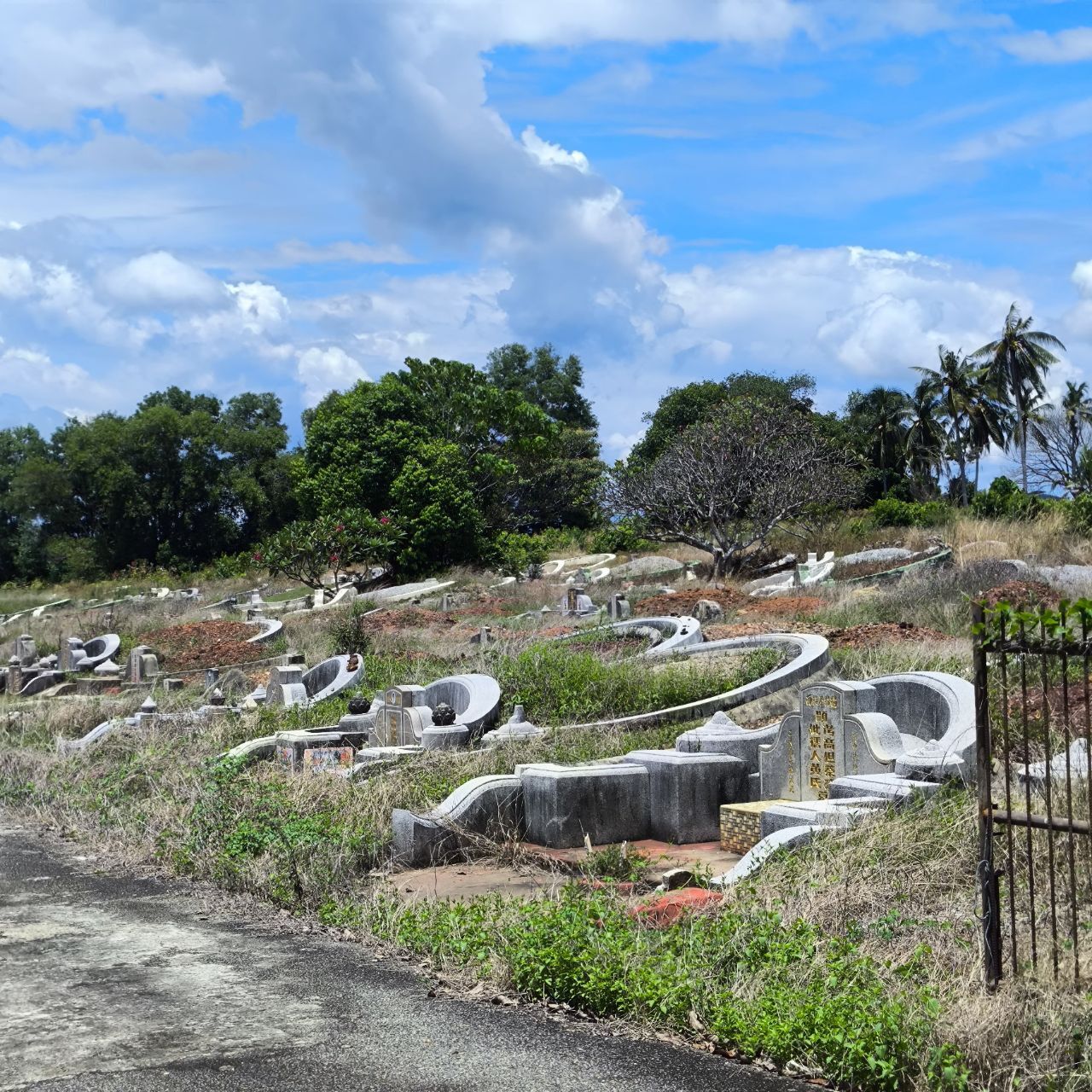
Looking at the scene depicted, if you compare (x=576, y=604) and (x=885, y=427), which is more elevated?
(x=885, y=427)

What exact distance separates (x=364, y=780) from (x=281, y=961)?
4.09 m

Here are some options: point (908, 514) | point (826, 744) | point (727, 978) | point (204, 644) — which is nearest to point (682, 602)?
point (204, 644)

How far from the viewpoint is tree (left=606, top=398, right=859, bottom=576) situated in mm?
34781

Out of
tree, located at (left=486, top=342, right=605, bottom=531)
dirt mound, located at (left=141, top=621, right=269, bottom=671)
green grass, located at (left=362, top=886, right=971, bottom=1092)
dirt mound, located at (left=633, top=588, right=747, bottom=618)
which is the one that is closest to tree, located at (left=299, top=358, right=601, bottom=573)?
tree, located at (left=486, top=342, right=605, bottom=531)

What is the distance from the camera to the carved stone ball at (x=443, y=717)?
1370 cm

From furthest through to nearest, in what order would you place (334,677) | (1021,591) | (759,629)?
(759,629)
(1021,591)
(334,677)

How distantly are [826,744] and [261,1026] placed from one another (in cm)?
572

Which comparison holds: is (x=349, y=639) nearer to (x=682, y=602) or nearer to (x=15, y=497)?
(x=682, y=602)

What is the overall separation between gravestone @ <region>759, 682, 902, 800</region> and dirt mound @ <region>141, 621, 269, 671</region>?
610 inches

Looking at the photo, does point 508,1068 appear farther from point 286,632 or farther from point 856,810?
point 286,632

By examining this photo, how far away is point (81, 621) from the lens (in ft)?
106

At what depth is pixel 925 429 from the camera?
56812 mm

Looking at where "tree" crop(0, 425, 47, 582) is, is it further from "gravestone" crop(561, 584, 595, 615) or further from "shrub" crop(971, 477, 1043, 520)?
"shrub" crop(971, 477, 1043, 520)

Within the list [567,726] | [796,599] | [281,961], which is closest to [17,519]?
[796,599]
